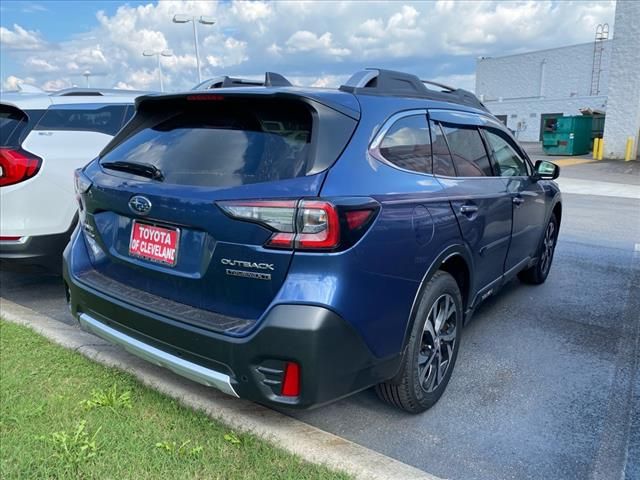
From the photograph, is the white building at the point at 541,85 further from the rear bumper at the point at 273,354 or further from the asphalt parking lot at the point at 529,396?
the rear bumper at the point at 273,354

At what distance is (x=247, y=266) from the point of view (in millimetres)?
2322

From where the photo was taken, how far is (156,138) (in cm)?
296

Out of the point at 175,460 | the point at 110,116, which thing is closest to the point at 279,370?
the point at 175,460

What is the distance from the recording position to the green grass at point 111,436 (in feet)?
7.97

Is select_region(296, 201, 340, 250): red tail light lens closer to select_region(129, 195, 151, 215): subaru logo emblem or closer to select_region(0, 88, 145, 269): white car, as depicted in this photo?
select_region(129, 195, 151, 215): subaru logo emblem

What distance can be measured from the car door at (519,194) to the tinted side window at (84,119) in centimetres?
356

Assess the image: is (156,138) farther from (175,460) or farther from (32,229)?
(32,229)

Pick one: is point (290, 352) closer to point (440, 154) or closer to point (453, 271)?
point (453, 271)

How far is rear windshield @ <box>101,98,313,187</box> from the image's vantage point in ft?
7.97

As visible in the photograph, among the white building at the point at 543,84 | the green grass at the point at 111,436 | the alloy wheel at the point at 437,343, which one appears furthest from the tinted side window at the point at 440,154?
the white building at the point at 543,84

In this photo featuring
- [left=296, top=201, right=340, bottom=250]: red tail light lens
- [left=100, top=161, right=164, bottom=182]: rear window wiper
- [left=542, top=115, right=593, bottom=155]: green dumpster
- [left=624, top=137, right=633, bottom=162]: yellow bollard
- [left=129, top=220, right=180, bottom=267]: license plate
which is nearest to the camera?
[left=296, top=201, right=340, bottom=250]: red tail light lens

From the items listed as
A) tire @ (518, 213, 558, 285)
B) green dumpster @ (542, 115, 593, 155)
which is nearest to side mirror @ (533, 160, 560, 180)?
tire @ (518, 213, 558, 285)

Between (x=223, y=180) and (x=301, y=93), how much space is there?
0.54 m

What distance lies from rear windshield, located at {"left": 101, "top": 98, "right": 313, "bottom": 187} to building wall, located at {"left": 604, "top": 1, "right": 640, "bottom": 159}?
23.9 meters
